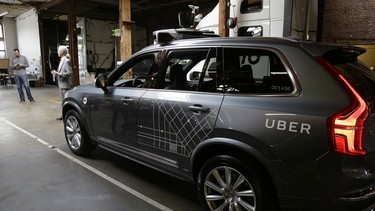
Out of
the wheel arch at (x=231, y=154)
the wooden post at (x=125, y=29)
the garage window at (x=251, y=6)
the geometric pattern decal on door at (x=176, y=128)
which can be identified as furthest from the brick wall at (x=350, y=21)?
the wheel arch at (x=231, y=154)

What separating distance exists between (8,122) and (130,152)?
199 inches

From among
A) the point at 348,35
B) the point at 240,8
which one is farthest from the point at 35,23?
the point at 348,35

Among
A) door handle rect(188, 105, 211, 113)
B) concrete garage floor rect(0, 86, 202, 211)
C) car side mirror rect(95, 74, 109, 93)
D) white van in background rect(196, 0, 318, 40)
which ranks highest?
white van in background rect(196, 0, 318, 40)

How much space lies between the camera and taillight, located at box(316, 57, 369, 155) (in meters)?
1.74

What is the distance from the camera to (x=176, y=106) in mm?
2637

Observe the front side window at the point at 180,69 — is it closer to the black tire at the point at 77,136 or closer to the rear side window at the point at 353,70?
the rear side window at the point at 353,70

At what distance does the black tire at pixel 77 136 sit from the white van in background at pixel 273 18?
134 inches

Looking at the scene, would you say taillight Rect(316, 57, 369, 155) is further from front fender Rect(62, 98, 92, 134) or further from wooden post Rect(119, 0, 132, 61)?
wooden post Rect(119, 0, 132, 61)

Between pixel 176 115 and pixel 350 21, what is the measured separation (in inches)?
338

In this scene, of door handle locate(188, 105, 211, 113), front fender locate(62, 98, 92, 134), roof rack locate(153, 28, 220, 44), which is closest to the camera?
door handle locate(188, 105, 211, 113)

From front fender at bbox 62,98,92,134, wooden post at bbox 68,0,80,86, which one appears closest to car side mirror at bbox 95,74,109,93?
front fender at bbox 62,98,92,134

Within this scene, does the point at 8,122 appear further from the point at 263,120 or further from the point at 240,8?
the point at 263,120

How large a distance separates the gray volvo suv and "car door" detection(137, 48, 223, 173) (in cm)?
1

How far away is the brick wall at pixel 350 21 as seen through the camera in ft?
28.3
